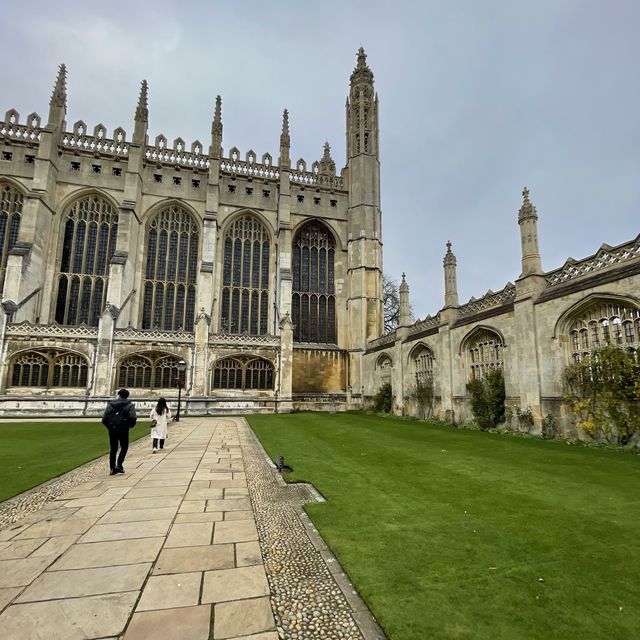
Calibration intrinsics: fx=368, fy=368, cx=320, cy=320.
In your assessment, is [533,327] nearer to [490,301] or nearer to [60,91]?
[490,301]

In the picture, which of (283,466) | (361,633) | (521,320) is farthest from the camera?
(521,320)

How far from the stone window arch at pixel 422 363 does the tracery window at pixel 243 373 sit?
9.00 meters

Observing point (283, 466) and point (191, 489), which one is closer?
point (191, 489)

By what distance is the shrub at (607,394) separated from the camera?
9.03 meters

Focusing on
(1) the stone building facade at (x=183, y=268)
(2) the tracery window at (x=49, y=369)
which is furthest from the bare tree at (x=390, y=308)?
(2) the tracery window at (x=49, y=369)

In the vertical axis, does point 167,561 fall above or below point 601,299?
below

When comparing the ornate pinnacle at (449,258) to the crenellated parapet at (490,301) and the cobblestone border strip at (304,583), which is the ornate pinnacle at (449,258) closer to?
the crenellated parapet at (490,301)

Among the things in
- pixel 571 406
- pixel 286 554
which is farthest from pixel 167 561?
pixel 571 406

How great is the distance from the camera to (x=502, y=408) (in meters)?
13.2

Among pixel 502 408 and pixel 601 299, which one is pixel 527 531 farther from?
pixel 502 408

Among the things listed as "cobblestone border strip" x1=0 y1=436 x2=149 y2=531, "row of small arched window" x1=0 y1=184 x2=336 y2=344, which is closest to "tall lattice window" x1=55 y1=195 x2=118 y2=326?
"row of small arched window" x1=0 y1=184 x2=336 y2=344

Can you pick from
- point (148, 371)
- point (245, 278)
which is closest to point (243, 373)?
point (148, 371)

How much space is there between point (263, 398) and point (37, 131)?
2381cm

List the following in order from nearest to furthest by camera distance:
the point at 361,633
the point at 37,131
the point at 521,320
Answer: the point at 361,633 → the point at 521,320 → the point at 37,131
